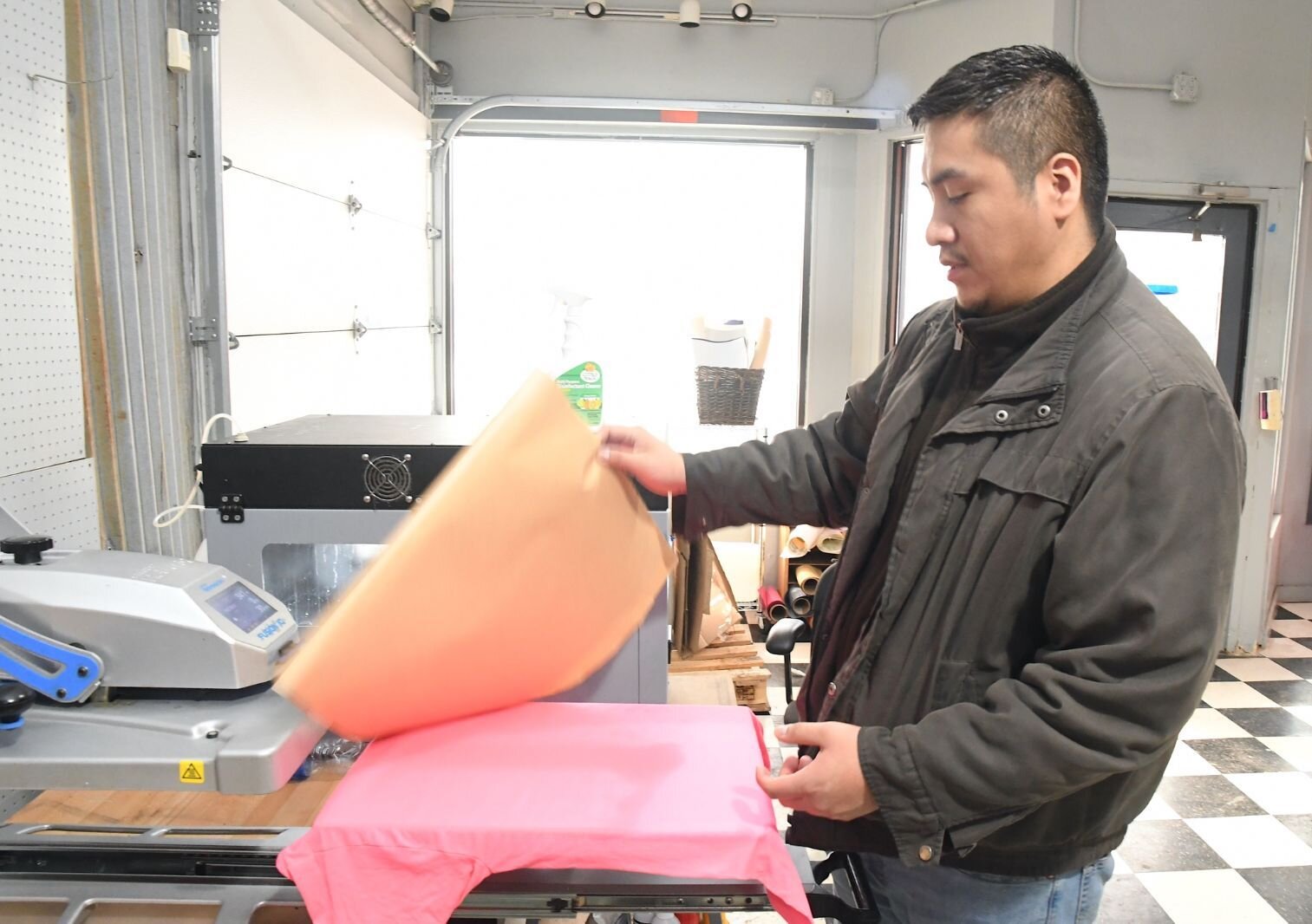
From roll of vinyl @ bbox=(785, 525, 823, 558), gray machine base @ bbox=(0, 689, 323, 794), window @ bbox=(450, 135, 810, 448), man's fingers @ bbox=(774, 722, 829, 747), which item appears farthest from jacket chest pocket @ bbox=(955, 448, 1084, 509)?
window @ bbox=(450, 135, 810, 448)

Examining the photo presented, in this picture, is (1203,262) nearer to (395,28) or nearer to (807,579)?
(807,579)

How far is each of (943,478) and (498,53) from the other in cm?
448

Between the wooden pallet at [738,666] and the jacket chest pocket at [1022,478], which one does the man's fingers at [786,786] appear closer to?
the jacket chest pocket at [1022,478]

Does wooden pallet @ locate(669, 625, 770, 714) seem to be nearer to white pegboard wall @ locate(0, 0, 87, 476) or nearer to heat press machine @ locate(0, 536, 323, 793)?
white pegboard wall @ locate(0, 0, 87, 476)

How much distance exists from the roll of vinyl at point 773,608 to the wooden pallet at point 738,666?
1.23 meters

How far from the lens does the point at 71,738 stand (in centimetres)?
105

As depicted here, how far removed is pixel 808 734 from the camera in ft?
3.57

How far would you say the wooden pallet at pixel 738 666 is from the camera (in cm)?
352

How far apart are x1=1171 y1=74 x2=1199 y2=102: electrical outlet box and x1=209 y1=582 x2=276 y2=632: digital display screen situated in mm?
4549

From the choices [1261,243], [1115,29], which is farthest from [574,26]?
[1261,243]

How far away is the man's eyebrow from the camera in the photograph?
3.72ft

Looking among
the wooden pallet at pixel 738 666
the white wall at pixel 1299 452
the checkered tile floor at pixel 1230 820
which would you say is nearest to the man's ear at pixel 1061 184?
the checkered tile floor at pixel 1230 820

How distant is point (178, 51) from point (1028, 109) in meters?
2.00

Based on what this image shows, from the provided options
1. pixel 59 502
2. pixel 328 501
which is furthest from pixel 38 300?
pixel 328 501
